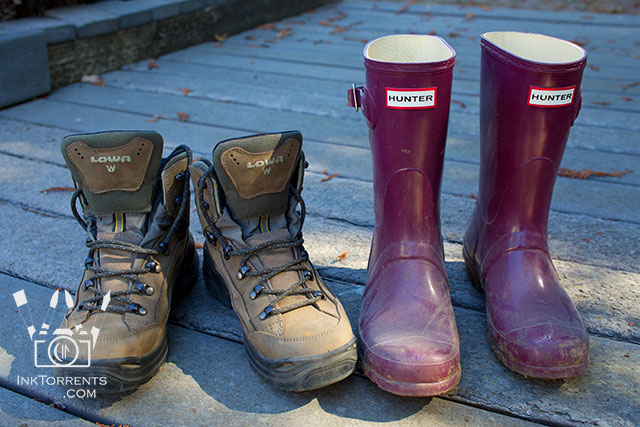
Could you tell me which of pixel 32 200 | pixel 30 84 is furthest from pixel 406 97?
pixel 30 84

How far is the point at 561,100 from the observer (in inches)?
41.7

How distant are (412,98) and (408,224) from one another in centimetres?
24

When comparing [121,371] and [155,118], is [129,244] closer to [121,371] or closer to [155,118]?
[121,371]

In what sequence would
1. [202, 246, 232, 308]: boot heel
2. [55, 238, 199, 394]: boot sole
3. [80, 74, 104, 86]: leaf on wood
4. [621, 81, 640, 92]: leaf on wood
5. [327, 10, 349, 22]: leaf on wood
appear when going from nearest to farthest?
[55, 238, 199, 394]: boot sole → [202, 246, 232, 308]: boot heel → [621, 81, 640, 92]: leaf on wood → [80, 74, 104, 86]: leaf on wood → [327, 10, 349, 22]: leaf on wood

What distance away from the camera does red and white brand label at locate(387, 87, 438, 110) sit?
104cm

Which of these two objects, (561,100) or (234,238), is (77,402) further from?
(561,100)

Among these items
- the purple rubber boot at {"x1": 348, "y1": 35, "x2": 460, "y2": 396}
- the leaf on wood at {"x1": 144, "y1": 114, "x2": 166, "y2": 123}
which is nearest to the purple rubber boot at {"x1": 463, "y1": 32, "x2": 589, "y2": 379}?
the purple rubber boot at {"x1": 348, "y1": 35, "x2": 460, "y2": 396}

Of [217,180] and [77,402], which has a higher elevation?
[217,180]

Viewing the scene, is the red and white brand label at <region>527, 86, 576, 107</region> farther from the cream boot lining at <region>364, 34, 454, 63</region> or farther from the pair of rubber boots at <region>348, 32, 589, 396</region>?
the cream boot lining at <region>364, 34, 454, 63</region>

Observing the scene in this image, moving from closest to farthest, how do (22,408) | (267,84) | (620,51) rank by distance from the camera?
(22,408), (267,84), (620,51)

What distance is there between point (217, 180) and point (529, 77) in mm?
600

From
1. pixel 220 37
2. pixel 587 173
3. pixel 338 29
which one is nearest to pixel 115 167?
pixel 587 173

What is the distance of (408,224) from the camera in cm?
114

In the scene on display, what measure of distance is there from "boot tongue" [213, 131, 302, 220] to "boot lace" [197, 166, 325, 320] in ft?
0.14
